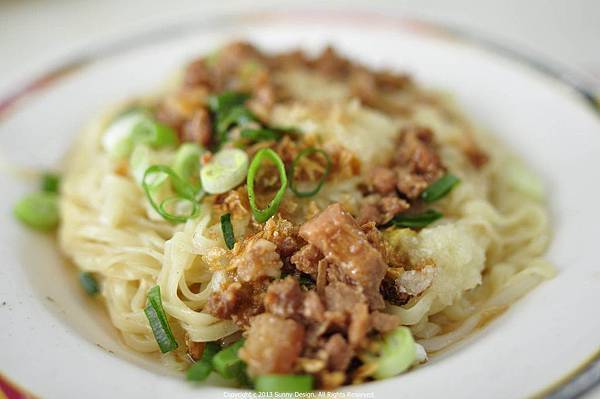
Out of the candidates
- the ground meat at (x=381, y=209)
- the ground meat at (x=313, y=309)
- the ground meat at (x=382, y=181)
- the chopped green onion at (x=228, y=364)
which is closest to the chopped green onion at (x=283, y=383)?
the chopped green onion at (x=228, y=364)

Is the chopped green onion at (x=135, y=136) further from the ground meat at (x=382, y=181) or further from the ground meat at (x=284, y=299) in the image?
the ground meat at (x=284, y=299)

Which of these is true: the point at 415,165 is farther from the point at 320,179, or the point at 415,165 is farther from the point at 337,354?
the point at 337,354

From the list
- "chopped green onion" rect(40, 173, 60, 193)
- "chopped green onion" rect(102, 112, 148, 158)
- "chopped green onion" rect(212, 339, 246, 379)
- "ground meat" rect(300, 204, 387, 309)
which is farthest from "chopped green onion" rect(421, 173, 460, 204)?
"chopped green onion" rect(40, 173, 60, 193)

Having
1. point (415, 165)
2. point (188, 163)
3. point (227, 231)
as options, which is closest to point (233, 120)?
point (188, 163)

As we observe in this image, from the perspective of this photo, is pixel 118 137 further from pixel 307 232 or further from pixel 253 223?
pixel 307 232

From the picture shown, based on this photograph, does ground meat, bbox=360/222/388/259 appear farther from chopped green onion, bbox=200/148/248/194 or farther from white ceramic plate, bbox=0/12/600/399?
chopped green onion, bbox=200/148/248/194

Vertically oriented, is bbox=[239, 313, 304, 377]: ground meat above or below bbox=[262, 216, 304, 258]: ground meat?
below
